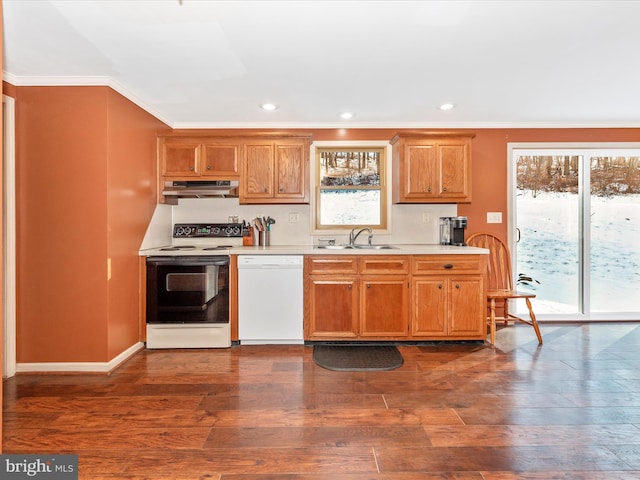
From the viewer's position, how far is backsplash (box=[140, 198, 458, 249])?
13.1 ft

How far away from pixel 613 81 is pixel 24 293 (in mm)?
4848

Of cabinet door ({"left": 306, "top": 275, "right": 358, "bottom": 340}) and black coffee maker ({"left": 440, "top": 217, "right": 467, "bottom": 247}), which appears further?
black coffee maker ({"left": 440, "top": 217, "right": 467, "bottom": 247})

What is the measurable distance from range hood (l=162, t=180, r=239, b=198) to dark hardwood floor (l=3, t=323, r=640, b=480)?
5.24 ft

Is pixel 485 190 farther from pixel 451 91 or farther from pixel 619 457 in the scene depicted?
pixel 619 457

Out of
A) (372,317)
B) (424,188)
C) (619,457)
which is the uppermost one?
(424,188)

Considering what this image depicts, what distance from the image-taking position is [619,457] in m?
1.76

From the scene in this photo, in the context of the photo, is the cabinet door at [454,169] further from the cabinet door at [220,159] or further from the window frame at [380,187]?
the cabinet door at [220,159]

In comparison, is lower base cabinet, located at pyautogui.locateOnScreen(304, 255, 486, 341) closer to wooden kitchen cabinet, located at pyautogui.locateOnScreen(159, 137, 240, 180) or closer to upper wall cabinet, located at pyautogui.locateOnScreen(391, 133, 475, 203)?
upper wall cabinet, located at pyautogui.locateOnScreen(391, 133, 475, 203)

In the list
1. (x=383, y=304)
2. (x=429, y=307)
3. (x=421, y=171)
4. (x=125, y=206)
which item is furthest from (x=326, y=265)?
(x=125, y=206)

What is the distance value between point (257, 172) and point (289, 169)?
0.33 metres

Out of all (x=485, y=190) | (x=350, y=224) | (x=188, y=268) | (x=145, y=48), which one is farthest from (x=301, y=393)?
(x=485, y=190)

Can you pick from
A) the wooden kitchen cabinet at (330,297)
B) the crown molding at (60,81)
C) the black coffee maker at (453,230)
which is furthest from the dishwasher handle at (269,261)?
the crown molding at (60,81)

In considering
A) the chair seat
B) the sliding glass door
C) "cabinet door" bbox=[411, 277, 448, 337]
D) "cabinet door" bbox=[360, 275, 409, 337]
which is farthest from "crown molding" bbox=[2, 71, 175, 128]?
the sliding glass door

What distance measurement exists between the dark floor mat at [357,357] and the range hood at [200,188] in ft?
5.86
